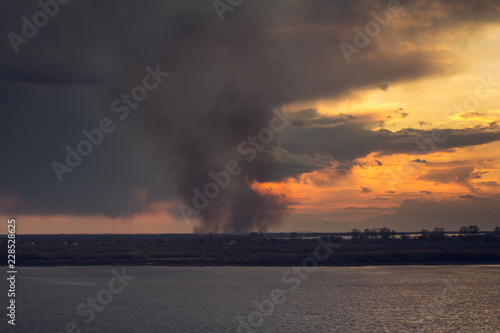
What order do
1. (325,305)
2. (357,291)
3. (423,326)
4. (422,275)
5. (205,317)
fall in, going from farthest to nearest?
(422,275)
(357,291)
(325,305)
(205,317)
(423,326)

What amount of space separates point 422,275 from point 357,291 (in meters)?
19.8

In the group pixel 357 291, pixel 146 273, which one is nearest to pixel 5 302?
pixel 146 273

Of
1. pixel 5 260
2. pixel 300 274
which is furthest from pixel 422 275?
pixel 5 260

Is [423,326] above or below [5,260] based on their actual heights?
below

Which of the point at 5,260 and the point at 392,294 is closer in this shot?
the point at 392,294

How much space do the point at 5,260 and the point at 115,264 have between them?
72.4 ft

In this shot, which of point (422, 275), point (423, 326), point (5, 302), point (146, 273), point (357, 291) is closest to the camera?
point (423, 326)

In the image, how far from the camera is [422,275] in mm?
69375

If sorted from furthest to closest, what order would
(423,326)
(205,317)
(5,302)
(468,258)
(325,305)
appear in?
(468,258) < (5,302) < (325,305) < (205,317) < (423,326)

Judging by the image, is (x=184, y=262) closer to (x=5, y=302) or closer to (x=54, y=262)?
(x=54, y=262)

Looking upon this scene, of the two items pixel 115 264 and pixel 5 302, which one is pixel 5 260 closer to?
pixel 115 264

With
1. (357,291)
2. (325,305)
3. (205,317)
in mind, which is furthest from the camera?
(357,291)

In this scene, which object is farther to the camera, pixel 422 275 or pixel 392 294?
pixel 422 275

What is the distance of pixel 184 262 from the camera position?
91.3 m
